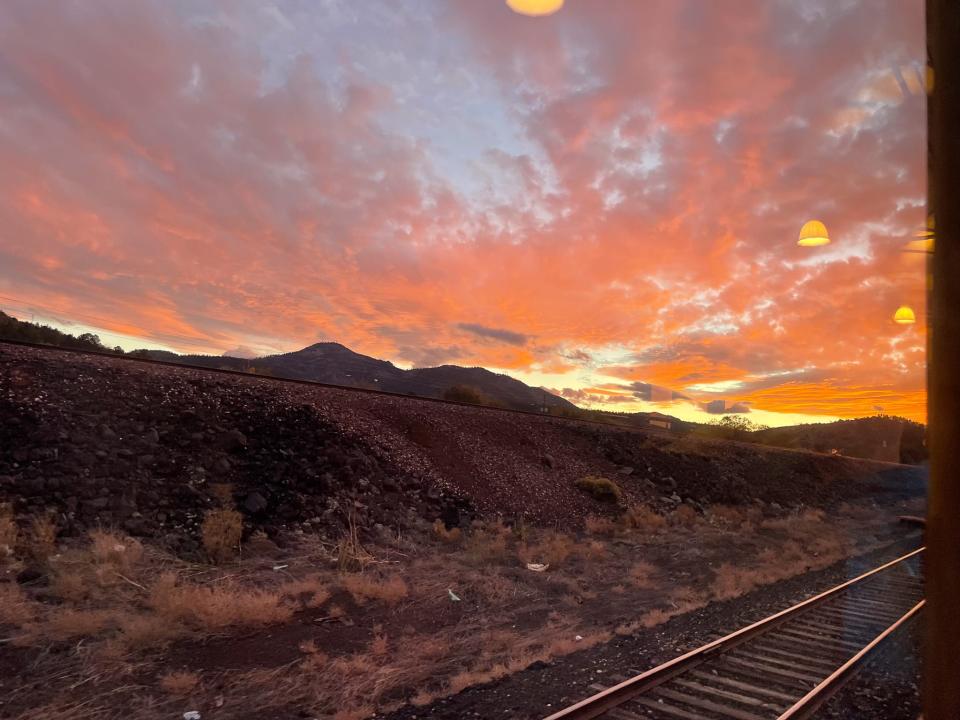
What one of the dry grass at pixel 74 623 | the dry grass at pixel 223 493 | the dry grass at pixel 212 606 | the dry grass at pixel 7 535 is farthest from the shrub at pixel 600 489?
the dry grass at pixel 7 535

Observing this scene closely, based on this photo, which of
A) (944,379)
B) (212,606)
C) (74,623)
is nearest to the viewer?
(944,379)

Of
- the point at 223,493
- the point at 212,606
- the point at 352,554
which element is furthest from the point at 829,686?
the point at 223,493

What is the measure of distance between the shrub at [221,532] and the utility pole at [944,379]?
11.6 metres

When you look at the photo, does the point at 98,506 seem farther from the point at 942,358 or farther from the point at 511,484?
the point at 942,358

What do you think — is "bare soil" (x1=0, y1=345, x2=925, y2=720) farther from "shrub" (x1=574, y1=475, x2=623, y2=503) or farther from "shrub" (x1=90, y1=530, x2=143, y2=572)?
"shrub" (x1=574, y1=475, x2=623, y2=503)

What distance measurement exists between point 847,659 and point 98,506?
13.0 metres

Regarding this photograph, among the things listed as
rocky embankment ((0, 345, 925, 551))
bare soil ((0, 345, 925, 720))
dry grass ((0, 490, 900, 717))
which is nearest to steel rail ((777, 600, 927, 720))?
bare soil ((0, 345, 925, 720))

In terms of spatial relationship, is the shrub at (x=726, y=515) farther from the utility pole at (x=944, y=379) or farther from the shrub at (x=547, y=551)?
the utility pole at (x=944, y=379)

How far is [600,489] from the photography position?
68.2 ft

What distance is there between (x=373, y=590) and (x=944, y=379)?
10595 mm

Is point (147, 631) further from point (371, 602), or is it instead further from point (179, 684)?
point (371, 602)

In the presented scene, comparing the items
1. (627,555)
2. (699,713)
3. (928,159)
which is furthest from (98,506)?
(928,159)

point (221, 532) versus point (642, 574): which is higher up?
point (221, 532)

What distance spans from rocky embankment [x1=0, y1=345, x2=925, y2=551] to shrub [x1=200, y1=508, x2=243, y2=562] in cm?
33
